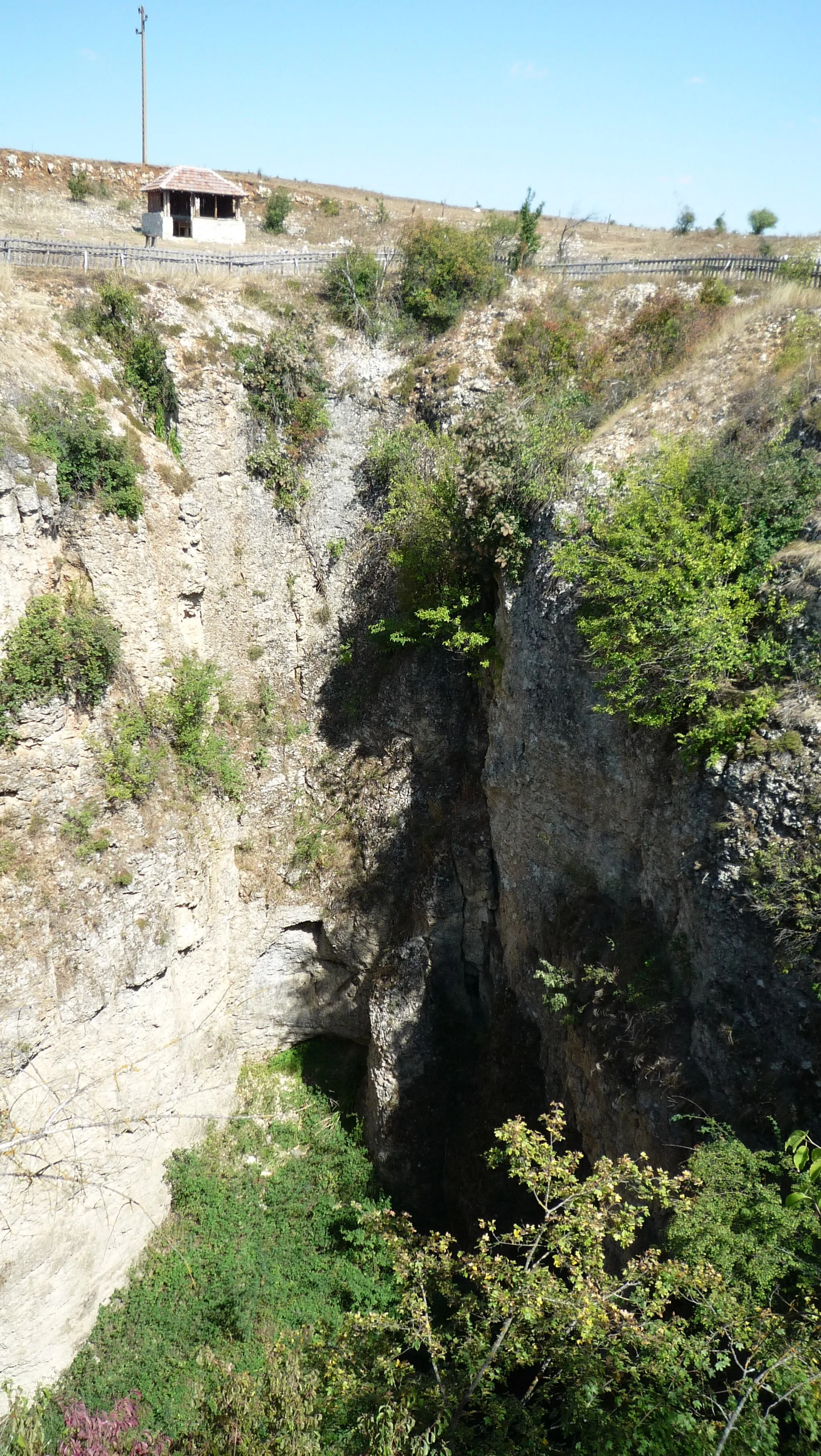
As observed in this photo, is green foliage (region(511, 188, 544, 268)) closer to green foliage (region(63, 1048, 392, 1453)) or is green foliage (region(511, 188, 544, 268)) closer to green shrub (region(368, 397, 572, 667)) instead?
green shrub (region(368, 397, 572, 667))

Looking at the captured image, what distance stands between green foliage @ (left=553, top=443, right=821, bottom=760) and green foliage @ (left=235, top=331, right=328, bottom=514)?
876cm

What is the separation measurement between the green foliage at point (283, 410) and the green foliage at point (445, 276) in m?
3.25

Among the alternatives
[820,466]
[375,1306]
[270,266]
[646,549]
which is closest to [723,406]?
[820,466]

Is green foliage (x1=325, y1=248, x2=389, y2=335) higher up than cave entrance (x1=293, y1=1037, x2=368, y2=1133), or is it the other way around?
green foliage (x1=325, y1=248, x2=389, y2=335)

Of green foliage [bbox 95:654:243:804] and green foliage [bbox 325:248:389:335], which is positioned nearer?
green foliage [bbox 95:654:243:804]

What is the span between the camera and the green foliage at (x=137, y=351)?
54.1 feet

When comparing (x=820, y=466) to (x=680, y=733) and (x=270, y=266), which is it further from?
(x=270, y=266)

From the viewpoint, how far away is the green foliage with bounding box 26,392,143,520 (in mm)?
14258

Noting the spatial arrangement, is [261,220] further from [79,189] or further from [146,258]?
[146,258]

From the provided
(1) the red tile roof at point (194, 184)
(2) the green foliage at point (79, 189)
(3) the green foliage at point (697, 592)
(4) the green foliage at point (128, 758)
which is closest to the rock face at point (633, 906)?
(3) the green foliage at point (697, 592)

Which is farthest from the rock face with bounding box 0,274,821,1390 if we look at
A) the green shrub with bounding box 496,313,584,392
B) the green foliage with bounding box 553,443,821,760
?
the green shrub with bounding box 496,313,584,392

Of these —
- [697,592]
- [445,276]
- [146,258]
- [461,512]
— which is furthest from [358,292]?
[697,592]

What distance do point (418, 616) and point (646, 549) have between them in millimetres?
5513

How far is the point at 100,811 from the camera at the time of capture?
46.1 ft
